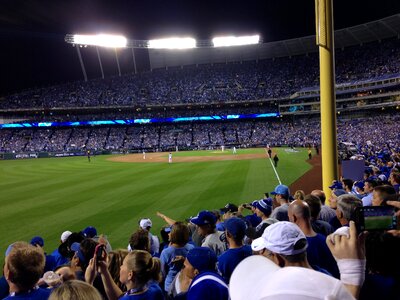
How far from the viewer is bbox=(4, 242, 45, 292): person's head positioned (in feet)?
9.63

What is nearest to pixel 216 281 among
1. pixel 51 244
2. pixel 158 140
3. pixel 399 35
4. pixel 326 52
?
pixel 326 52

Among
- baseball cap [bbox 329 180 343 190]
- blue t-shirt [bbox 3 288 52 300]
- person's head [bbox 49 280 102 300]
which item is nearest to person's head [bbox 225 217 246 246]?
blue t-shirt [bbox 3 288 52 300]

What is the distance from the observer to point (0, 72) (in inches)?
2623

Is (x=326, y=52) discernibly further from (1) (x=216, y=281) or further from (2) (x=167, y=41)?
(2) (x=167, y=41)

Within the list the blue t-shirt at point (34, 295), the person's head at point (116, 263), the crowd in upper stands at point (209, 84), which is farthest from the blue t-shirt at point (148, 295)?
the crowd in upper stands at point (209, 84)

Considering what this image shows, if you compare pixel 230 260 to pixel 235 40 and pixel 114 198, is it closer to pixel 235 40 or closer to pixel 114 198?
pixel 114 198

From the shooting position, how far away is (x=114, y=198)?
1861 centimetres

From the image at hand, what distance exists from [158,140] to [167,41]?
21.9 meters

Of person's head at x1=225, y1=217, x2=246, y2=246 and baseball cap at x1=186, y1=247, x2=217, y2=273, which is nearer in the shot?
baseball cap at x1=186, y1=247, x2=217, y2=273

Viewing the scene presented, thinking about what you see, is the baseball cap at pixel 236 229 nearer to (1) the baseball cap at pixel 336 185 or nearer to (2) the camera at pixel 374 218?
(2) the camera at pixel 374 218

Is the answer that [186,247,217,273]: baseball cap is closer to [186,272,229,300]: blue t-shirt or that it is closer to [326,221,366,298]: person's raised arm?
[186,272,229,300]: blue t-shirt

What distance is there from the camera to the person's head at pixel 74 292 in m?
2.05

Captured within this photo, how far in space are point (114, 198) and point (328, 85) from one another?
1302 cm

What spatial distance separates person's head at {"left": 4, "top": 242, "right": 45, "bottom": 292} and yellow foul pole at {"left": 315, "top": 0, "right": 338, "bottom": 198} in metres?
9.05
